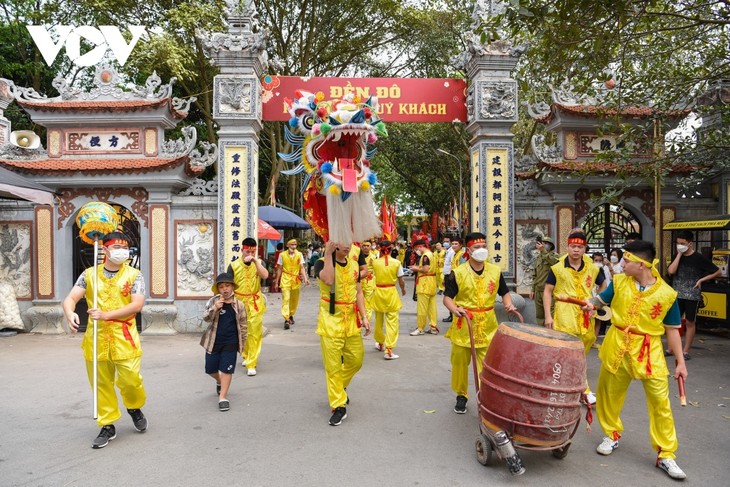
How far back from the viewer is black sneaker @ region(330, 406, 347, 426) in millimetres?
4668

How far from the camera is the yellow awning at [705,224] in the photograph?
26.7ft

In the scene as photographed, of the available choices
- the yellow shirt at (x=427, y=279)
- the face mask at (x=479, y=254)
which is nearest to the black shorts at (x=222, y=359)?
the face mask at (x=479, y=254)

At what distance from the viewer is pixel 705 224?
8.48m

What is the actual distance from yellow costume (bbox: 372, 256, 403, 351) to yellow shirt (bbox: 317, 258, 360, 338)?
271cm

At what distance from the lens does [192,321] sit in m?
9.40

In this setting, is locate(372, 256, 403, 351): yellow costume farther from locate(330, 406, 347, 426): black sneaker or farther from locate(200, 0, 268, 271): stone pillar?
locate(200, 0, 268, 271): stone pillar

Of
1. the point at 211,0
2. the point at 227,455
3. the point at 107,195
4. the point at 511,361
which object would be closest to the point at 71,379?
the point at 227,455

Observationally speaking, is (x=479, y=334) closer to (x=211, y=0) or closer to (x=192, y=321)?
(x=192, y=321)

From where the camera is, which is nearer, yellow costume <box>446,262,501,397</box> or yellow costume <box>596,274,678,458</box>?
yellow costume <box>596,274,678,458</box>

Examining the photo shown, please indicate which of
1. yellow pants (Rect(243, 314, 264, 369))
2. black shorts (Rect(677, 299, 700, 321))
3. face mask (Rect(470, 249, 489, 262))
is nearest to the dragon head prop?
face mask (Rect(470, 249, 489, 262))

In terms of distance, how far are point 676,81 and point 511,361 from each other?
5885 mm

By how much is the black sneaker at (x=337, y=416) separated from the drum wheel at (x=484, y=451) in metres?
1.34

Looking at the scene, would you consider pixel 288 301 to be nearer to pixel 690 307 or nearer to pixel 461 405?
pixel 461 405

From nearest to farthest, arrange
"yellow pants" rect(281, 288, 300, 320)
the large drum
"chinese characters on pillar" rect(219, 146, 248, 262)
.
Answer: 1. the large drum
2. "chinese characters on pillar" rect(219, 146, 248, 262)
3. "yellow pants" rect(281, 288, 300, 320)
